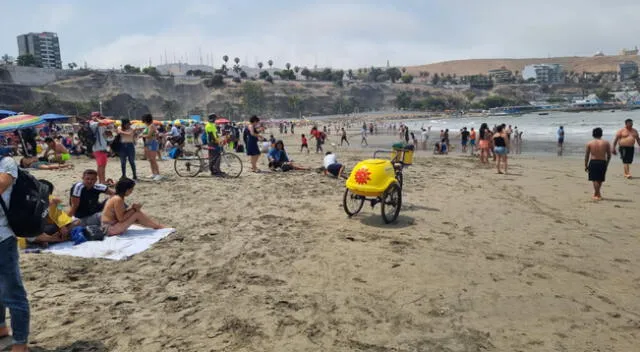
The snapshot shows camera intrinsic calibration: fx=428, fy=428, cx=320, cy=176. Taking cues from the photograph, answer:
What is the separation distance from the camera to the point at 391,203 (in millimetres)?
6668

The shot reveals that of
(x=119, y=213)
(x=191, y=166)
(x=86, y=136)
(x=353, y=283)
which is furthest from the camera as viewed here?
(x=86, y=136)

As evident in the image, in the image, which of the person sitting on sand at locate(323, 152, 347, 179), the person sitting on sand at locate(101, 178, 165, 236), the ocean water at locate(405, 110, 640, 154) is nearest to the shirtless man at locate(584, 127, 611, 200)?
the person sitting on sand at locate(323, 152, 347, 179)

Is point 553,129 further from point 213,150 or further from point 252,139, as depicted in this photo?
point 213,150

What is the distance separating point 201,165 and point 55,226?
5622 millimetres

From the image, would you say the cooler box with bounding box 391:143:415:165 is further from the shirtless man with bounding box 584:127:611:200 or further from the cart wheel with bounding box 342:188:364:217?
the shirtless man with bounding box 584:127:611:200

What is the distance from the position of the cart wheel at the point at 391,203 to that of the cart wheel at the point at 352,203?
0.47 meters

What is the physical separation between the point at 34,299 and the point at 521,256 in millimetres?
5314

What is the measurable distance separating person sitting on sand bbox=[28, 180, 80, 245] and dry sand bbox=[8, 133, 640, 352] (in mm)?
422

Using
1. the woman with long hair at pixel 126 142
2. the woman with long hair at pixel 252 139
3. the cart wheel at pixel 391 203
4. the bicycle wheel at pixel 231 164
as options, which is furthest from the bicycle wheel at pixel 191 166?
the cart wheel at pixel 391 203

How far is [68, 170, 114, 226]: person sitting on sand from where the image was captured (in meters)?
5.99

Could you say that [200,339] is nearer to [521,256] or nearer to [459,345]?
[459,345]

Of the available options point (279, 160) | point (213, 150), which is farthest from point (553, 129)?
point (213, 150)

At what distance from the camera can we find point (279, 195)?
8781 mm

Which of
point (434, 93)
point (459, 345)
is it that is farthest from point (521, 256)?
point (434, 93)
